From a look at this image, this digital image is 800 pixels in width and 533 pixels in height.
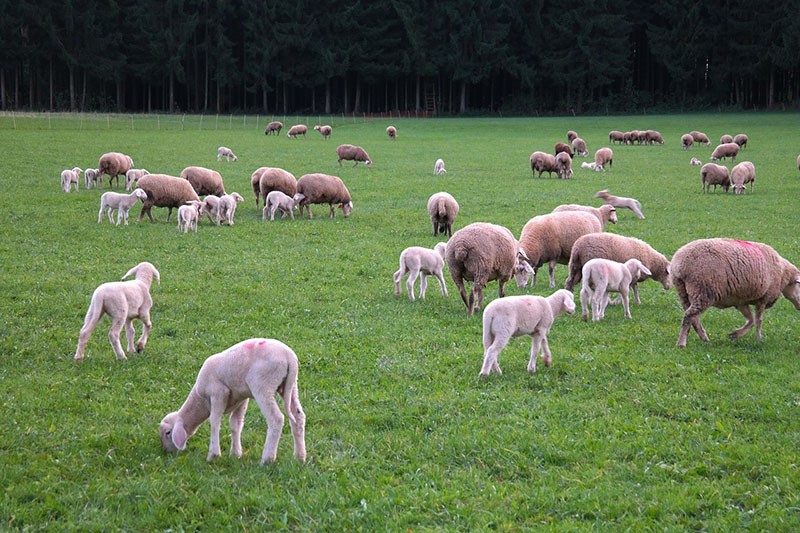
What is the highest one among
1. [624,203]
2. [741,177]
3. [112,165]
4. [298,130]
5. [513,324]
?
[298,130]

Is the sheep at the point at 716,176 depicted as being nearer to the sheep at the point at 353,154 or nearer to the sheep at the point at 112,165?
the sheep at the point at 353,154

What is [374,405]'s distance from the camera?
27.5ft

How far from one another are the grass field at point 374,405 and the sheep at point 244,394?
0.64ft

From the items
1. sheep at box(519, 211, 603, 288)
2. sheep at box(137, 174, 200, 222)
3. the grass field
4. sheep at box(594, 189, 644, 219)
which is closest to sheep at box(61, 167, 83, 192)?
sheep at box(137, 174, 200, 222)

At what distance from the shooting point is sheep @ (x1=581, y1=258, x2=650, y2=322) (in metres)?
11.6

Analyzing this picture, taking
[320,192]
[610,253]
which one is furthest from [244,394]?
[320,192]

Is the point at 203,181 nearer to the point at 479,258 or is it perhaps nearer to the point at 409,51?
the point at 479,258

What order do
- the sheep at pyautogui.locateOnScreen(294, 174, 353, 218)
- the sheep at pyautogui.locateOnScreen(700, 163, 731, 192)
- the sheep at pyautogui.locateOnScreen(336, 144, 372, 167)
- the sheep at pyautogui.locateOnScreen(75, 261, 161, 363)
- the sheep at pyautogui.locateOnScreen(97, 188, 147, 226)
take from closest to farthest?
the sheep at pyautogui.locateOnScreen(75, 261, 161, 363) → the sheep at pyautogui.locateOnScreen(97, 188, 147, 226) → the sheep at pyautogui.locateOnScreen(294, 174, 353, 218) → the sheep at pyautogui.locateOnScreen(700, 163, 731, 192) → the sheep at pyautogui.locateOnScreen(336, 144, 372, 167)

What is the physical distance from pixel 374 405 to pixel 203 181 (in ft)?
55.2

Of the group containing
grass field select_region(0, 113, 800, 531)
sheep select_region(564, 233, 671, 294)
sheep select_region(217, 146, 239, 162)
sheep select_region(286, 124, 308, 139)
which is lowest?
grass field select_region(0, 113, 800, 531)

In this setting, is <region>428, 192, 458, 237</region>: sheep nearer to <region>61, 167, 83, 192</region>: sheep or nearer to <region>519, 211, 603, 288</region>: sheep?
<region>519, 211, 603, 288</region>: sheep

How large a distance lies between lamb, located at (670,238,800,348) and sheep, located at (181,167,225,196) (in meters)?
16.1

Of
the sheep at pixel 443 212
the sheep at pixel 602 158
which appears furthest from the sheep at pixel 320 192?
the sheep at pixel 602 158

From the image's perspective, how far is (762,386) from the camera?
345 inches
